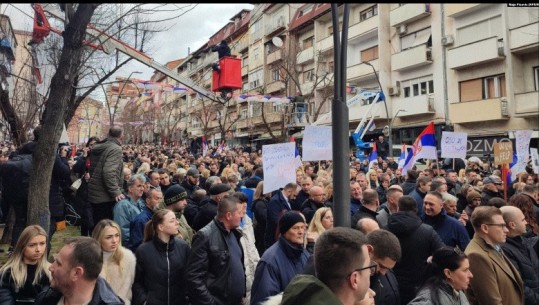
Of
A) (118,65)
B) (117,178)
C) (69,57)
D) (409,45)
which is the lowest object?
(117,178)

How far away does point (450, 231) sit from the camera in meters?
5.06

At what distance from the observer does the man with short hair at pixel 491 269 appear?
368cm

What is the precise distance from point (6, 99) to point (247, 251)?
22.1 ft

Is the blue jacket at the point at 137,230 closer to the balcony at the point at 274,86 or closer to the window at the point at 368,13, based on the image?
the window at the point at 368,13

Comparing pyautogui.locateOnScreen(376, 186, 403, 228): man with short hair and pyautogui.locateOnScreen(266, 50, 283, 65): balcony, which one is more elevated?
pyautogui.locateOnScreen(266, 50, 283, 65): balcony

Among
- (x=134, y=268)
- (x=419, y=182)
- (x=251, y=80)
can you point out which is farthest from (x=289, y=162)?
(x=251, y=80)

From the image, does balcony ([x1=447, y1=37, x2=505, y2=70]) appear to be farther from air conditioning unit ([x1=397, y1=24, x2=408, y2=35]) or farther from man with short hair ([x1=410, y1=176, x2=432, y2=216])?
man with short hair ([x1=410, y1=176, x2=432, y2=216])

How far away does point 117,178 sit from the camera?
20.5 feet

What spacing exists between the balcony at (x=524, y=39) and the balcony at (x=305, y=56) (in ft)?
58.5

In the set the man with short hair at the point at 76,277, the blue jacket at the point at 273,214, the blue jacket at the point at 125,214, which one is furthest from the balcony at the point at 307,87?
the man with short hair at the point at 76,277

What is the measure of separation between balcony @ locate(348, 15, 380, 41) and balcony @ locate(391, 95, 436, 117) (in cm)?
553

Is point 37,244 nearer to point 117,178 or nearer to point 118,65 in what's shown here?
point 117,178

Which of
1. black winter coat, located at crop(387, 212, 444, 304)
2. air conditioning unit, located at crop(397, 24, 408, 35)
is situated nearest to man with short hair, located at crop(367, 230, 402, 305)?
black winter coat, located at crop(387, 212, 444, 304)

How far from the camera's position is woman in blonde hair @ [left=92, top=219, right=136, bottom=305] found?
3990mm
